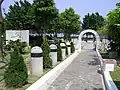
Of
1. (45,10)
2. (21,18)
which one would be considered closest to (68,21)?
(21,18)

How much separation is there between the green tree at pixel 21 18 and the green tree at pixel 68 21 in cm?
733

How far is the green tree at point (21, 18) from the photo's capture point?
1626 inches

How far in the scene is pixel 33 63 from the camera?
35.7 feet

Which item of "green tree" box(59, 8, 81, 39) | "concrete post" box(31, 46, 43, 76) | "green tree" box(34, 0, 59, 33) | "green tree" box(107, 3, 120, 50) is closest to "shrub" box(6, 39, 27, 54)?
"green tree" box(107, 3, 120, 50)

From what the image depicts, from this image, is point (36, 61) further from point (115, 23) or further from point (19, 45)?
point (19, 45)

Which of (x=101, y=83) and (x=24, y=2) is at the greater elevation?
(x=24, y=2)

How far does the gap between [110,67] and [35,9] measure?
23.7 metres

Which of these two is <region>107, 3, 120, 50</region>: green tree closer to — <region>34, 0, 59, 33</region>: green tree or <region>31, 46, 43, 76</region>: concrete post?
<region>31, 46, 43, 76</region>: concrete post

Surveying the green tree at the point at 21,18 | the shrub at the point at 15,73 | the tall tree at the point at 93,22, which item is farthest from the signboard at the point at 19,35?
the tall tree at the point at 93,22

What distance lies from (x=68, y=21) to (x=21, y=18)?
1066 cm

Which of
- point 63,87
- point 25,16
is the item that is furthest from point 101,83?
point 25,16

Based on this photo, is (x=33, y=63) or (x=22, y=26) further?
(x=22, y=26)

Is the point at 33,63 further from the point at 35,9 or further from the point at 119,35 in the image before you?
the point at 35,9

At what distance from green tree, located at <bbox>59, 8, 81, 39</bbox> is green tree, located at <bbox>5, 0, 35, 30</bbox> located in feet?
24.0
